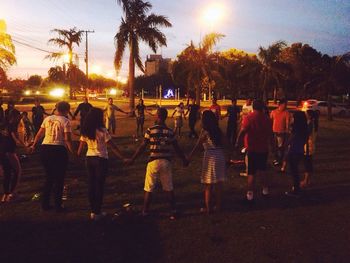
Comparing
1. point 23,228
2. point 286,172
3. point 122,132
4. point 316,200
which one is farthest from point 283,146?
point 122,132

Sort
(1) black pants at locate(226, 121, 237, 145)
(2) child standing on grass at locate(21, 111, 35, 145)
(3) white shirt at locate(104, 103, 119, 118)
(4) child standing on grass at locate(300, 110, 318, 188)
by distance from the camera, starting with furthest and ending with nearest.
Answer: (3) white shirt at locate(104, 103, 119, 118) → (1) black pants at locate(226, 121, 237, 145) → (2) child standing on grass at locate(21, 111, 35, 145) → (4) child standing on grass at locate(300, 110, 318, 188)

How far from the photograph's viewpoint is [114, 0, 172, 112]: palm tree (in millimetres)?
29359

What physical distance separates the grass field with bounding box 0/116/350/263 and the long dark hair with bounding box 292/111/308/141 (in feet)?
4.03

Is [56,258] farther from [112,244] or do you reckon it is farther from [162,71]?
[162,71]

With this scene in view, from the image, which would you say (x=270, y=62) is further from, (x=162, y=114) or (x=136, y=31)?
(x=162, y=114)

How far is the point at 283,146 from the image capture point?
11.1m

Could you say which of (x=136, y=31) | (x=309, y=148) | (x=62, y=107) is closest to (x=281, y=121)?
(x=309, y=148)

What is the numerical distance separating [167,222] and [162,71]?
88671 millimetres

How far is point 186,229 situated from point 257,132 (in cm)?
229

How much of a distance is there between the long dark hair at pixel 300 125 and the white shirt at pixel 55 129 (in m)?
4.45

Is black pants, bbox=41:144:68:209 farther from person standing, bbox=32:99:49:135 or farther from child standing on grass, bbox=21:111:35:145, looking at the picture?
person standing, bbox=32:99:49:135

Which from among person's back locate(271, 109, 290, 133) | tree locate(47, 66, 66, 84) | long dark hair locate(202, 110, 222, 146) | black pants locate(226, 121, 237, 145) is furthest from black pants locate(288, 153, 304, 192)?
tree locate(47, 66, 66, 84)

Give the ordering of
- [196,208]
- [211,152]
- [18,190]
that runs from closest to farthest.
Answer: [211,152] < [196,208] < [18,190]

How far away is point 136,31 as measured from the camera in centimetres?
2958
